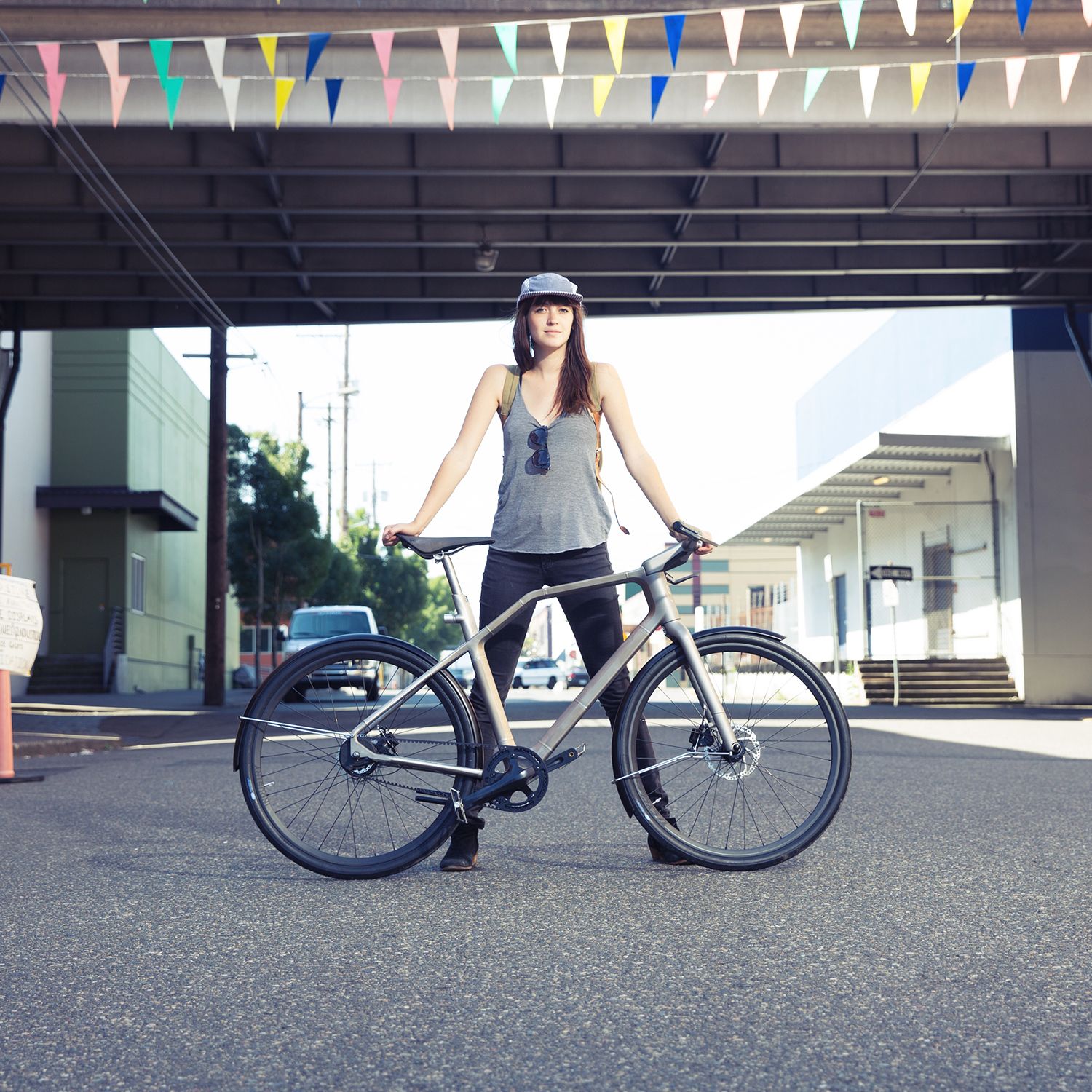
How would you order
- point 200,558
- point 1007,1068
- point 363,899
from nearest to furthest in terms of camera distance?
1. point 1007,1068
2. point 363,899
3. point 200,558

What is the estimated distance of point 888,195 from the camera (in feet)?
57.5

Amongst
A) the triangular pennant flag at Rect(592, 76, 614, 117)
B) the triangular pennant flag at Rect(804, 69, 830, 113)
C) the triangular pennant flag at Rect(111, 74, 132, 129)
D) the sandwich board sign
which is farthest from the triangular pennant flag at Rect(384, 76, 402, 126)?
the sandwich board sign

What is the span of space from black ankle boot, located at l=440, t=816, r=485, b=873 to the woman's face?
1.67 m

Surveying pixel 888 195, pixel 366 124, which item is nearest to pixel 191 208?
pixel 366 124

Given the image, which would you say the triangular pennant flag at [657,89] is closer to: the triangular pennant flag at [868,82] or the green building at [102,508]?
the triangular pennant flag at [868,82]

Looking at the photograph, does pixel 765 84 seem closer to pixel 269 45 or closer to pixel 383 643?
pixel 269 45

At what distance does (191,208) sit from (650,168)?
5.70 meters

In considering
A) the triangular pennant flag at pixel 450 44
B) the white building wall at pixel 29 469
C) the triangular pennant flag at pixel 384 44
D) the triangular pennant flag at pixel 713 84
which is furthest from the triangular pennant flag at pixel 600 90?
the white building wall at pixel 29 469

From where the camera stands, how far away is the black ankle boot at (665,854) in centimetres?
455

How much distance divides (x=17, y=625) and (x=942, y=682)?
59.9ft

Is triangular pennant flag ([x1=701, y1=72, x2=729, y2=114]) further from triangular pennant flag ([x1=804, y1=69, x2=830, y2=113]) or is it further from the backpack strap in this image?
the backpack strap

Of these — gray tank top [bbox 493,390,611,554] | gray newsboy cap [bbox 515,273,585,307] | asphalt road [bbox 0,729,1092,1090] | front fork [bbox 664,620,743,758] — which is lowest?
asphalt road [bbox 0,729,1092,1090]

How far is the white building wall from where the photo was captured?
100ft

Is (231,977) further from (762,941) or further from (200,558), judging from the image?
(200,558)
